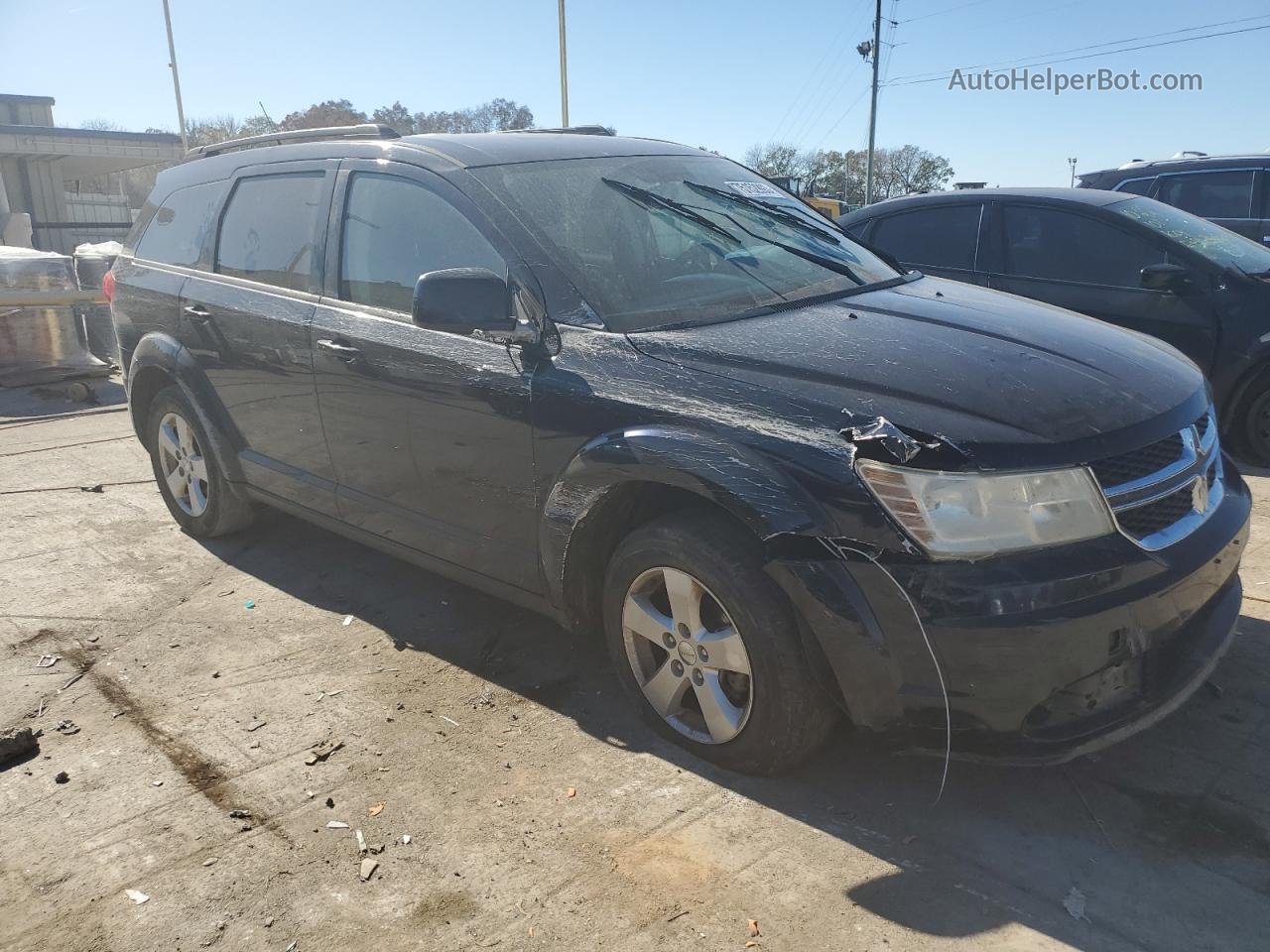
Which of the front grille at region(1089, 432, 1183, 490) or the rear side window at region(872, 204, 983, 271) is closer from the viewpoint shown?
the front grille at region(1089, 432, 1183, 490)

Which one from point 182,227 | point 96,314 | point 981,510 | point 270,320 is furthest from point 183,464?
point 96,314

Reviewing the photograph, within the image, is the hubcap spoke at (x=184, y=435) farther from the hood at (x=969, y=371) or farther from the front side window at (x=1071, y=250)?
the front side window at (x=1071, y=250)

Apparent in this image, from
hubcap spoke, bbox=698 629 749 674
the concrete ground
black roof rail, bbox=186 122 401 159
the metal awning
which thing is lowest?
the concrete ground

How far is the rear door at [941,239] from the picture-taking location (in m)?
6.52

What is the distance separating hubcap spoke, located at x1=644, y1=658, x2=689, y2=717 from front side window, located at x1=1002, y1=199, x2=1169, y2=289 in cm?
443

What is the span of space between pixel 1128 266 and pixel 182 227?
541 cm

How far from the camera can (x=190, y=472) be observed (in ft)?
17.0

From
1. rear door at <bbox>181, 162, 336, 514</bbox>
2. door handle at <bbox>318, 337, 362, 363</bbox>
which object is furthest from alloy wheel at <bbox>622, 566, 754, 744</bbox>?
rear door at <bbox>181, 162, 336, 514</bbox>

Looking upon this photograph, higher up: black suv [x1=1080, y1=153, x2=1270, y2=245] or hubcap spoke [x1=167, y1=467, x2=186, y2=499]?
black suv [x1=1080, y1=153, x2=1270, y2=245]

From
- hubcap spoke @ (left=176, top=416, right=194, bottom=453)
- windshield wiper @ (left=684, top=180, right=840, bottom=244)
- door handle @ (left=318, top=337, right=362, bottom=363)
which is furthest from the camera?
hubcap spoke @ (left=176, top=416, right=194, bottom=453)

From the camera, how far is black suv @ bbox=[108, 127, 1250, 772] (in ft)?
8.14

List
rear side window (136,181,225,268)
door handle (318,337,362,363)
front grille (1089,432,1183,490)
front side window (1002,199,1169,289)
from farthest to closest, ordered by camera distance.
→ front side window (1002,199,1169,289), rear side window (136,181,225,268), door handle (318,337,362,363), front grille (1089,432,1183,490)

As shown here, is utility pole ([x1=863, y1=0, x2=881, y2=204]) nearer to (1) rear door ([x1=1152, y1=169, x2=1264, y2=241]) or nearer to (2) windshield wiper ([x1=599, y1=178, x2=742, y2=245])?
(1) rear door ([x1=1152, y1=169, x2=1264, y2=241])

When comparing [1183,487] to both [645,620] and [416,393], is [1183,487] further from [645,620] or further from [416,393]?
[416,393]
